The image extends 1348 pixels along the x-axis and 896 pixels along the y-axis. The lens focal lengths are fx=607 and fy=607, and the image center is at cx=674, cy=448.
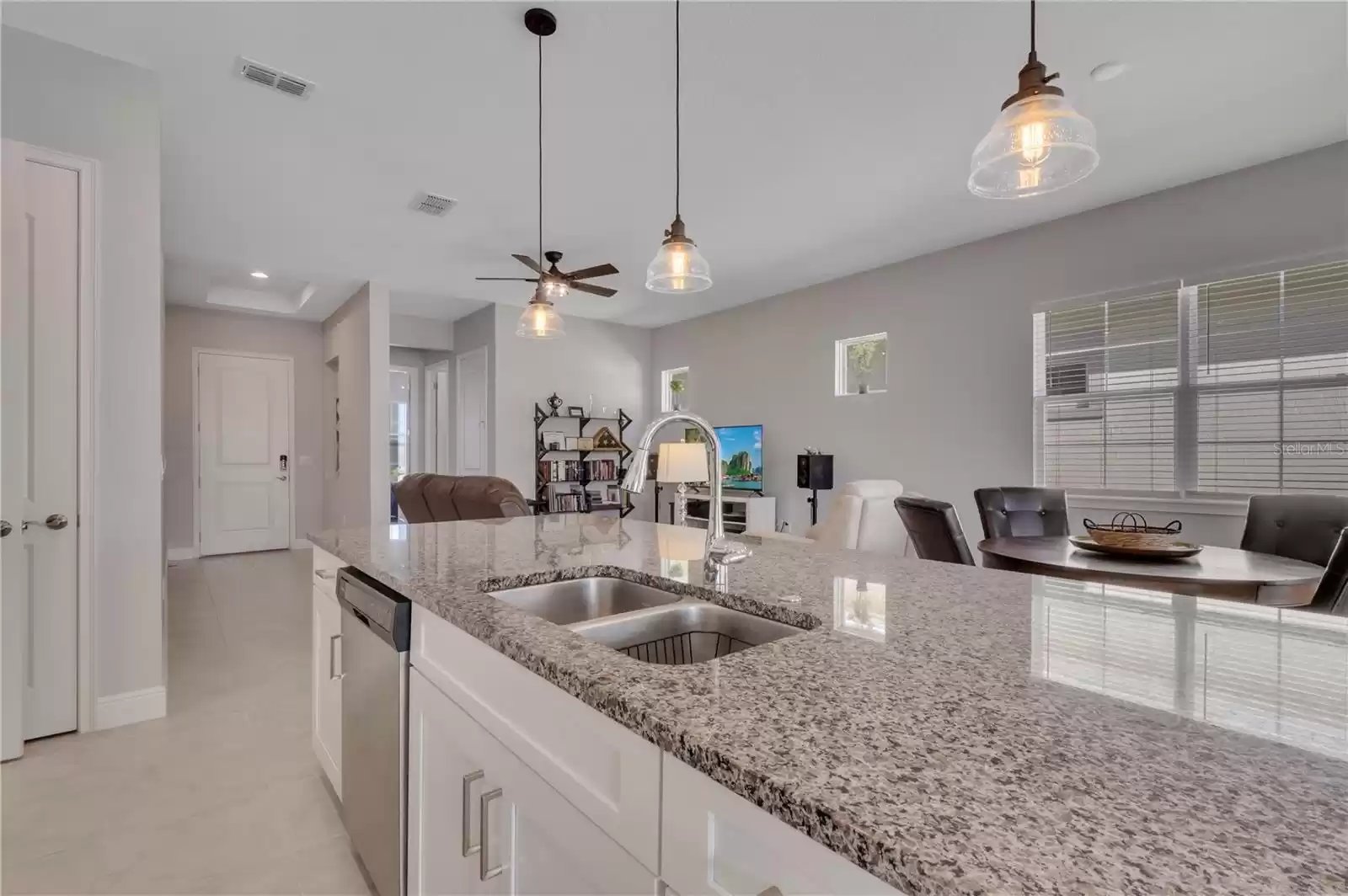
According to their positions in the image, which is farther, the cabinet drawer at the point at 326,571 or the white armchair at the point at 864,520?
the white armchair at the point at 864,520

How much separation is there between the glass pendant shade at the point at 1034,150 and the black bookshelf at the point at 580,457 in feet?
15.8

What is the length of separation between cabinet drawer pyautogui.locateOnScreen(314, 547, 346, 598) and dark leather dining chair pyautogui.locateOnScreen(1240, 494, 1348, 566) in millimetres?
3729

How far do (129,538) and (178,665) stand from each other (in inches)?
38.2

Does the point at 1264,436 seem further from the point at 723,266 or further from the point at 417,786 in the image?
the point at 417,786

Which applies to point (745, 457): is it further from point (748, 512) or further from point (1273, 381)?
point (1273, 381)

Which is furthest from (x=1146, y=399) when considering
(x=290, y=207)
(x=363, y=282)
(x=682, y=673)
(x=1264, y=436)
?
(x=363, y=282)

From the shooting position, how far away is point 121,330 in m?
2.61

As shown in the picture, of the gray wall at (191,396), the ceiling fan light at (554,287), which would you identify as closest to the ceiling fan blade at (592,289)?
the ceiling fan light at (554,287)

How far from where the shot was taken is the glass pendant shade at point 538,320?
144 inches

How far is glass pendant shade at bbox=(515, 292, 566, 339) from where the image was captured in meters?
3.65

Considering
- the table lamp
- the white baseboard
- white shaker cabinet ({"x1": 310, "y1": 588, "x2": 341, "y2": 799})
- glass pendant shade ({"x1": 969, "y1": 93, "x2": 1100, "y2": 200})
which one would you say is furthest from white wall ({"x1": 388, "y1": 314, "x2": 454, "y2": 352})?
glass pendant shade ({"x1": 969, "y1": 93, "x2": 1100, "y2": 200})

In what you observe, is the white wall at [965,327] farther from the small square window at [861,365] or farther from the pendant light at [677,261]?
the pendant light at [677,261]

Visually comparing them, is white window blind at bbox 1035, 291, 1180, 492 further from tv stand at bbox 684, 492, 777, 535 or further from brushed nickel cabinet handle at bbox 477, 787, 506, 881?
brushed nickel cabinet handle at bbox 477, 787, 506, 881

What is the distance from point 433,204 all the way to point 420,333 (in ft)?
12.5
